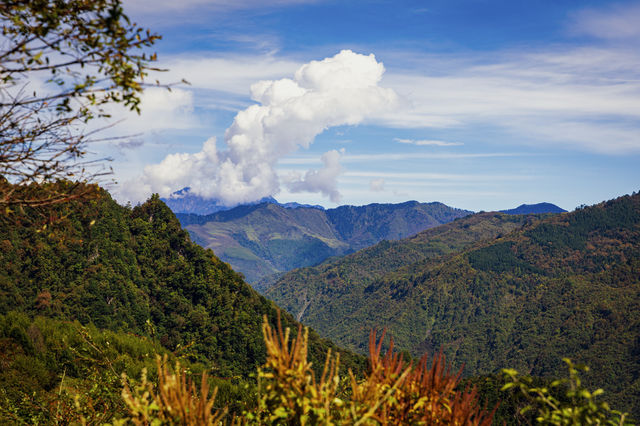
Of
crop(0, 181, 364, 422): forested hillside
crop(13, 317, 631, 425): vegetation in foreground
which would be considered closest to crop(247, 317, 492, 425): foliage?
crop(13, 317, 631, 425): vegetation in foreground

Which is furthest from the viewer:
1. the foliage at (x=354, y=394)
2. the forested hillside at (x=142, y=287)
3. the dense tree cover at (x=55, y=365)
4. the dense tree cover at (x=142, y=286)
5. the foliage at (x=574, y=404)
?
the dense tree cover at (x=142, y=286)

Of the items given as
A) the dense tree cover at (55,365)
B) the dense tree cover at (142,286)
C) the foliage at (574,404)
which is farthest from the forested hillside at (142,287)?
the foliage at (574,404)

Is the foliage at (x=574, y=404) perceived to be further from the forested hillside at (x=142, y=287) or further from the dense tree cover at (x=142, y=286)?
the dense tree cover at (x=142, y=286)

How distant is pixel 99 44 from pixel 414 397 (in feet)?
22.2

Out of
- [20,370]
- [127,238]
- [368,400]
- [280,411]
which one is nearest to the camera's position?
[280,411]

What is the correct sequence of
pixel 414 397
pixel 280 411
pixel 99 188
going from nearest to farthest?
pixel 280 411 < pixel 414 397 < pixel 99 188

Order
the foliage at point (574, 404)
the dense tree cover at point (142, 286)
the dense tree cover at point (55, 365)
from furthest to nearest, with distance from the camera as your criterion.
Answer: the dense tree cover at point (142, 286), the dense tree cover at point (55, 365), the foliage at point (574, 404)

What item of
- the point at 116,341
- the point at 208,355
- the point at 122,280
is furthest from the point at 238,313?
the point at 116,341

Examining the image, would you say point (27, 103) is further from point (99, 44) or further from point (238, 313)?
point (238, 313)

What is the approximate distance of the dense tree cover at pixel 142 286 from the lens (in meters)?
66.7

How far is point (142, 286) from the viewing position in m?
85.1

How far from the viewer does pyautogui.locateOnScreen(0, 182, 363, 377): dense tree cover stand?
6669 cm

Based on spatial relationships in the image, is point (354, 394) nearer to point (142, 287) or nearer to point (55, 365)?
point (55, 365)

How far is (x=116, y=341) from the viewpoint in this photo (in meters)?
20.3
